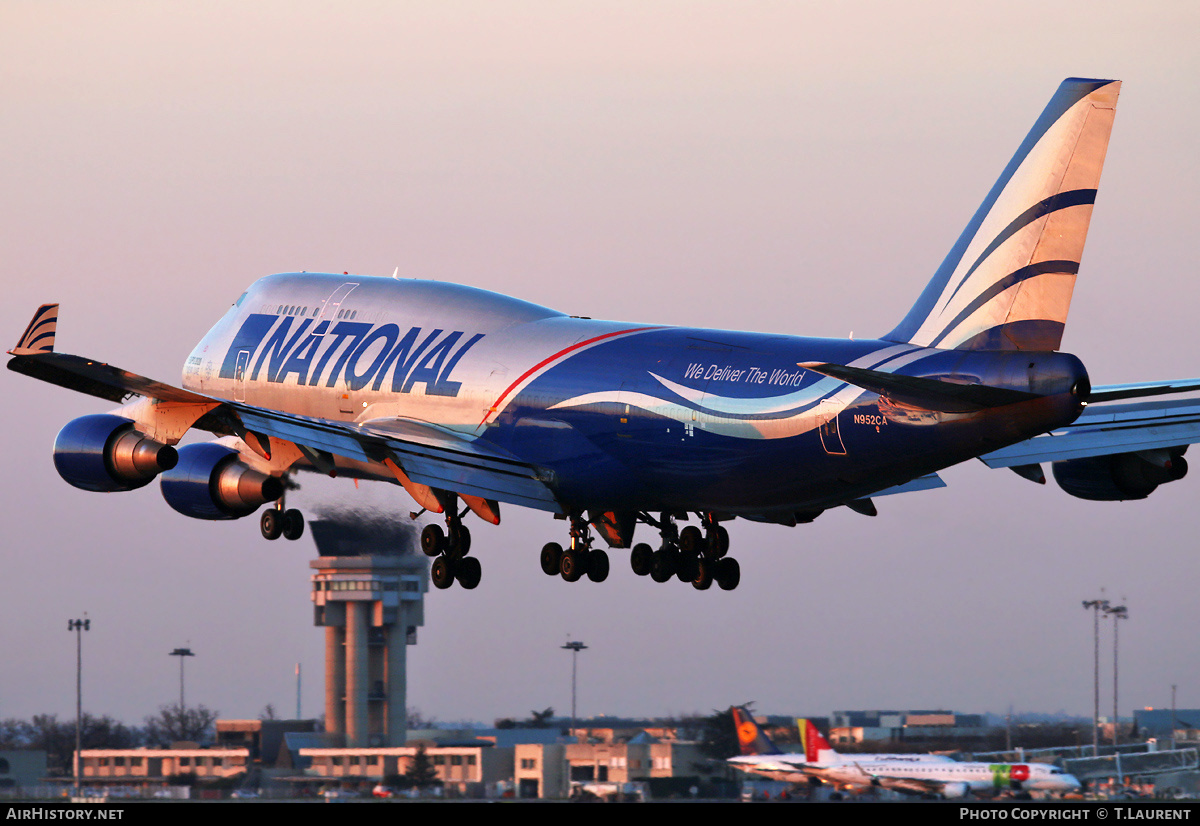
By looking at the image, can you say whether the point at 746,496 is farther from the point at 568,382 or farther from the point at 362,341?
the point at 362,341

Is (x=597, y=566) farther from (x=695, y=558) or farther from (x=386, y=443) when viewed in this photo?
(x=386, y=443)

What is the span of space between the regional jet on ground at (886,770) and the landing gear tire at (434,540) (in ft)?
44.9

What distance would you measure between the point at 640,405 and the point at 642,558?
18.9 ft

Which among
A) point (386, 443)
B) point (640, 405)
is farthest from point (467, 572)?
point (640, 405)

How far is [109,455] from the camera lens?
37906mm

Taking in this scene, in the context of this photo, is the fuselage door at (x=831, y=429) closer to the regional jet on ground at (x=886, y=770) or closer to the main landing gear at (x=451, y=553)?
the main landing gear at (x=451, y=553)

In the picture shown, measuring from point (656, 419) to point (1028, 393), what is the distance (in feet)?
28.2

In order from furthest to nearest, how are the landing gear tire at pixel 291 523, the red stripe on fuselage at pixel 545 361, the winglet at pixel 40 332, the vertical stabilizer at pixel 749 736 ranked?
the vertical stabilizer at pixel 749 736, the landing gear tire at pixel 291 523, the red stripe on fuselage at pixel 545 361, the winglet at pixel 40 332

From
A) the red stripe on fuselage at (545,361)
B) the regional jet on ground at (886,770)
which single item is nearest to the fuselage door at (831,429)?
the red stripe on fuselage at (545,361)

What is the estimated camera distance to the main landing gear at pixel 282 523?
40875mm

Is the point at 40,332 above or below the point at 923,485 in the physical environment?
above

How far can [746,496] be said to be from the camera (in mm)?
33438

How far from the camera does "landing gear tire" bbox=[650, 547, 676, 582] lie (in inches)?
1527

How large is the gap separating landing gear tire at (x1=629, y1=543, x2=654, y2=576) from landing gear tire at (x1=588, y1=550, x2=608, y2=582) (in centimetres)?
104
